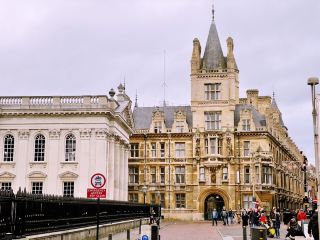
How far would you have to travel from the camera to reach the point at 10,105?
178ft

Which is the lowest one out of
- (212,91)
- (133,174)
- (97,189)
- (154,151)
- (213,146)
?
(97,189)

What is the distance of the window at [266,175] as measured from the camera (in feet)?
230

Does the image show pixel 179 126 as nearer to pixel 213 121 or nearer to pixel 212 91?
pixel 213 121

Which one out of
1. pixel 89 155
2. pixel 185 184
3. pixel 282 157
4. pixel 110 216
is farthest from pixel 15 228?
pixel 282 157

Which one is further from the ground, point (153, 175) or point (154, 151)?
point (154, 151)

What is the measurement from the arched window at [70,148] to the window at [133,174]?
21.1 metres

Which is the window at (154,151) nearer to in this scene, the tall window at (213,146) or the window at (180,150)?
the window at (180,150)

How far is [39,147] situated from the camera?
54.1 meters

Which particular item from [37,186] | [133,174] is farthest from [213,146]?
[37,186]

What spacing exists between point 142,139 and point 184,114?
6476mm

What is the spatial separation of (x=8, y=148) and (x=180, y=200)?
25.8 meters

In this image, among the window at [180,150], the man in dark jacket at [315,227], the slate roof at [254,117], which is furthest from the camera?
the window at [180,150]

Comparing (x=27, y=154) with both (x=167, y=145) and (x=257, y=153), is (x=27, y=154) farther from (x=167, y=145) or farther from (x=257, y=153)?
(x=257, y=153)

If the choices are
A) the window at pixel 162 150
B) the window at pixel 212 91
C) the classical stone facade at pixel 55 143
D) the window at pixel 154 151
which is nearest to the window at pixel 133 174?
the window at pixel 154 151
